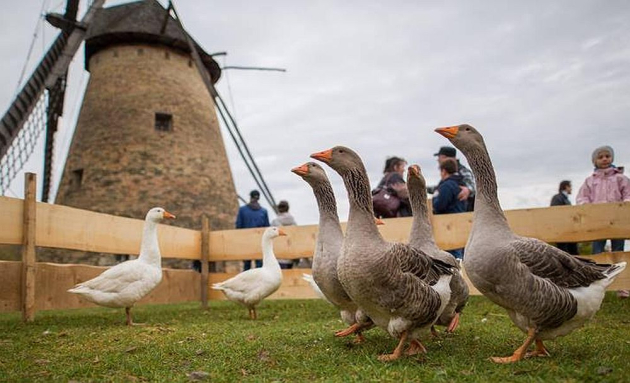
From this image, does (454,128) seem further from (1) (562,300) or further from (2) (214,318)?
(2) (214,318)

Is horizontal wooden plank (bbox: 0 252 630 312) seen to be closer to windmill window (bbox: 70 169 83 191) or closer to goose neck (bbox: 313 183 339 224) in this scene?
goose neck (bbox: 313 183 339 224)

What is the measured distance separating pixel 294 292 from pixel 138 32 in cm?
1360

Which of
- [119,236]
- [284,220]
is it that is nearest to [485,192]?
[119,236]

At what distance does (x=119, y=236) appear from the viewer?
7.72 meters

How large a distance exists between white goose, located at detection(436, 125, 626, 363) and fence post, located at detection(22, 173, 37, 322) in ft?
18.0

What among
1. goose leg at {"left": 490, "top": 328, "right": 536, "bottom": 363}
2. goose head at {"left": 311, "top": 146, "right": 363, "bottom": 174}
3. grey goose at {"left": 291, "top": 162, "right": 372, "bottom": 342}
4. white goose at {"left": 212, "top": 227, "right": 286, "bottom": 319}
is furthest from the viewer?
white goose at {"left": 212, "top": 227, "right": 286, "bottom": 319}

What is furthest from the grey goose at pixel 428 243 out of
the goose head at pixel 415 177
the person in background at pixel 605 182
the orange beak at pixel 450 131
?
the person in background at pixel 605 182

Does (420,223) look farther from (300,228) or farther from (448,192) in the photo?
(300,228)

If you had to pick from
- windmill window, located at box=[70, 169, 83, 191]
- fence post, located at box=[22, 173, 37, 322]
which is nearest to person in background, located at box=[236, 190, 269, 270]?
fence post, located at box=[22, 173, 37, 322]

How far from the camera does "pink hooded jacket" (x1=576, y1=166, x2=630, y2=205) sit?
293 inches

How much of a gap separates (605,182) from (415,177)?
4308 millimetres

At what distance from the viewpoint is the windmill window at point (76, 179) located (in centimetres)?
1762

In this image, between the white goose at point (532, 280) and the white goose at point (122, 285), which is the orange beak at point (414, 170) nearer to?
the white goose at point (532, 280)

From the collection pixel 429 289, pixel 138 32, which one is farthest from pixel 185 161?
pixel 429 289
